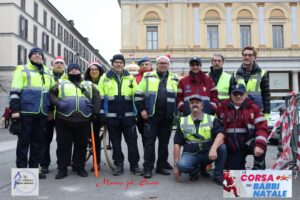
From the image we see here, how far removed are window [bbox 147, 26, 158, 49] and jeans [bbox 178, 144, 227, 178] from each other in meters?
31.5

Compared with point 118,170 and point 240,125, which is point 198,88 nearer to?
point 240,125

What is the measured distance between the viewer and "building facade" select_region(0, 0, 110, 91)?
38.5 meters

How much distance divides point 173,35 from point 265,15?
9.10m

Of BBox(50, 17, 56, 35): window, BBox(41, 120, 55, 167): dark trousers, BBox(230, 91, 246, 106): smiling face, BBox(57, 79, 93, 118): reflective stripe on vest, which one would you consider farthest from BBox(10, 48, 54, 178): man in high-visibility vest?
BBox(50, 17, 56, 35): window

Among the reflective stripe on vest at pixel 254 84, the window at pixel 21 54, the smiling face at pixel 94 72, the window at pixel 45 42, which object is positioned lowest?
the reflective stripe on vest at pixel 254 84

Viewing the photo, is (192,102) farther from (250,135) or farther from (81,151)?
(81,151)

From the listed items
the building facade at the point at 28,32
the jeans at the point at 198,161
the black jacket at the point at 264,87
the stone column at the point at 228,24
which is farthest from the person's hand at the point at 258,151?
the stone column at the point at 228,24

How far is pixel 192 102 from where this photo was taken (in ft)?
19.8

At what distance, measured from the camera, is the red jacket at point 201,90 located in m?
6.36

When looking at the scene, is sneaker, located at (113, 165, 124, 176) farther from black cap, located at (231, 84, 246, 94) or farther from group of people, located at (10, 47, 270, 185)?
black cap, located at (231, 84, 246, 94)

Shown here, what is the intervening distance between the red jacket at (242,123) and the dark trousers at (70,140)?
2352mm

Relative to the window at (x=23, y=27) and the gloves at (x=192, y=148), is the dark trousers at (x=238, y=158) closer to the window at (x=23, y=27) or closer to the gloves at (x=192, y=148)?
the gloves at (x=192, y=148)

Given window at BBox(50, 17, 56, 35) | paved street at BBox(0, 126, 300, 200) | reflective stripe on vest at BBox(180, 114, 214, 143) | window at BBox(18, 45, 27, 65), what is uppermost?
window at BBox(50, 17, 56, 35)

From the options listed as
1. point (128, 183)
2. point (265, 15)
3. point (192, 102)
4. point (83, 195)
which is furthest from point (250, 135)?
point (265, 15)
